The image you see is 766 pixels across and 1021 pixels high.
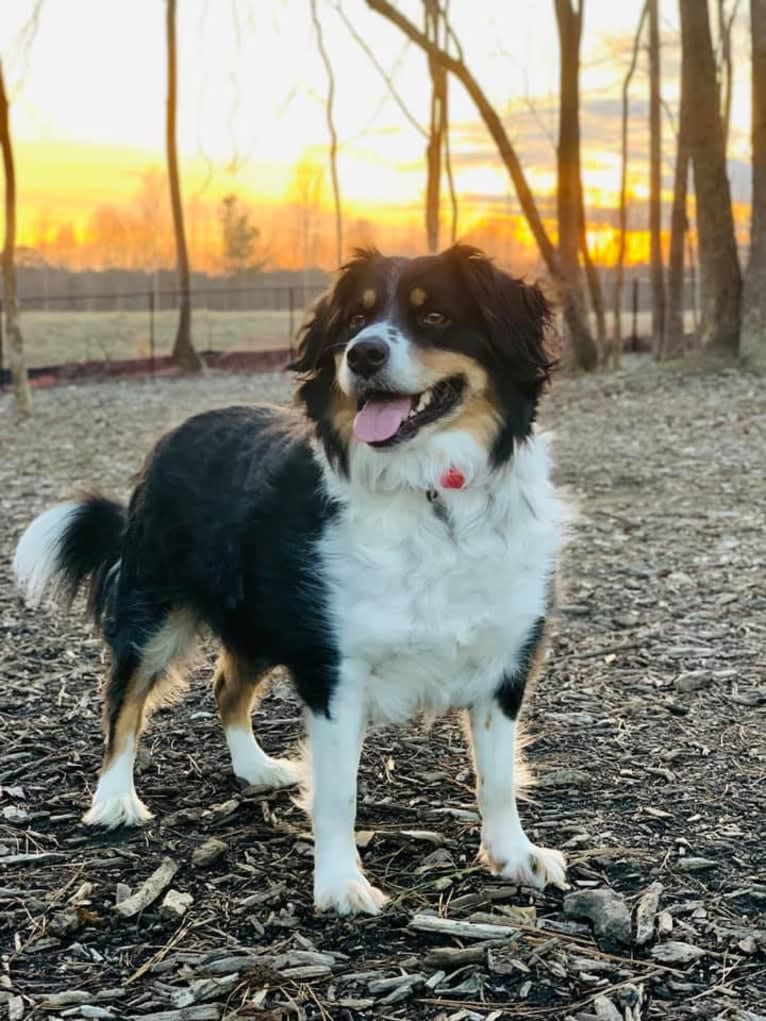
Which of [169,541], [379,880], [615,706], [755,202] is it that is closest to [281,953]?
[379,880]

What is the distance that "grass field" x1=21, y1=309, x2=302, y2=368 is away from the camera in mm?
27812

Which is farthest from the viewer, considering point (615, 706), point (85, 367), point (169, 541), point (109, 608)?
point (85, 367)

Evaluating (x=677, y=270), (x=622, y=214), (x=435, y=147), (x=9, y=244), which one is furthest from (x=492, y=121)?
(x=622, y=214)

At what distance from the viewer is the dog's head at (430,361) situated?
2.99 m

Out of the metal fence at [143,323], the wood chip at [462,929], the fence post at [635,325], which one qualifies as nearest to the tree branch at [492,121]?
the metal fence at [143,323]

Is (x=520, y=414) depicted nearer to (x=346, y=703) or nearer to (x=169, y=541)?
(x=346, y=703)

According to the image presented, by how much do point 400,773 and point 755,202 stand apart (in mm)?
12671

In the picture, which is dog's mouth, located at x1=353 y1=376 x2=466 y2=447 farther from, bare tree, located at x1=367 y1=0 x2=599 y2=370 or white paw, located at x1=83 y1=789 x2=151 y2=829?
bare tree, located at x1=367 y1=0 x2=599 y2=370

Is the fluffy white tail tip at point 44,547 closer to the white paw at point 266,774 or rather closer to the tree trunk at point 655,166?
the white paw at point 266,774

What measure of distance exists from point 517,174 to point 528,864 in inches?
585

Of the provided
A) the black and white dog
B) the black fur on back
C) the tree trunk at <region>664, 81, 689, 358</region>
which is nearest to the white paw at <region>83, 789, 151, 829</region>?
the black fur on back

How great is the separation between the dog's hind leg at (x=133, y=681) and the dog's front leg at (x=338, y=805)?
78 cm

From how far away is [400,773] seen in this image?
156 inches

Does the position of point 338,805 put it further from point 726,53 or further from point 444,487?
point 726,53
